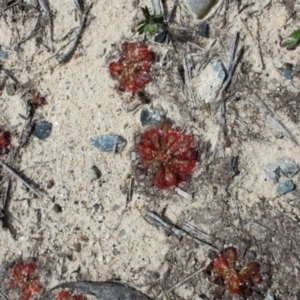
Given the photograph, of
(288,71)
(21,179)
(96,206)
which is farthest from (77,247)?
(288,71)

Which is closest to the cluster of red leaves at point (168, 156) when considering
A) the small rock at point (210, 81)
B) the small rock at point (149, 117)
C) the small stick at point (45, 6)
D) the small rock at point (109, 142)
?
the small rock at point (149, 117)

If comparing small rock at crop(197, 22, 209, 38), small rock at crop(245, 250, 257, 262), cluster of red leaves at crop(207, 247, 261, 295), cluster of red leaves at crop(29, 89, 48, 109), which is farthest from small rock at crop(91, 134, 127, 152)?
small rock at crop(245, 250, 257, 262)

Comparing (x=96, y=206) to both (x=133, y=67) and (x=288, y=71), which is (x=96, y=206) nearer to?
(x=133, y=67)

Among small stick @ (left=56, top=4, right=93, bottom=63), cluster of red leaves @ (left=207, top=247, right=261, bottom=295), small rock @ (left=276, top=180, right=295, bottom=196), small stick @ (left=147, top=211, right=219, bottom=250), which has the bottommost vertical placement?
cluster of red leaves @ (left=207, top=247, right=261, bottom=295)

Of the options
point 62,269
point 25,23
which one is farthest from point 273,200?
point 25,23

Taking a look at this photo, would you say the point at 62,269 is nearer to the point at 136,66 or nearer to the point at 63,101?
the point at 63,101

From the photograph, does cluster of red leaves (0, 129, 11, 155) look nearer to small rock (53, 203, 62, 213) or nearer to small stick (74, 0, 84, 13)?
small rock (53, 203, 62, 213)
